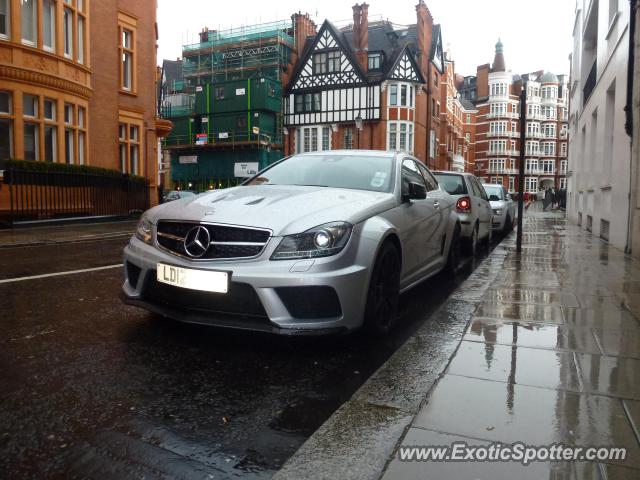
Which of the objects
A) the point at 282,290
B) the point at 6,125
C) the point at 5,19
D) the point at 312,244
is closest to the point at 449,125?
the point at 5,19

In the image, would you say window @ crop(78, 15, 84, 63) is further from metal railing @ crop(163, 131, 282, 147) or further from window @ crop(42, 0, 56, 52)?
metal railing @ crop(163, 131, 282, 147)

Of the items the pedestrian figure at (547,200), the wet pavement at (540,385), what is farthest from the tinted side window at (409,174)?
the pedestrian figure at (547,200)

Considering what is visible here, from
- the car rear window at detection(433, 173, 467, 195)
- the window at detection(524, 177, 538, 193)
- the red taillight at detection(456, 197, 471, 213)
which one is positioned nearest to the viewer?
the red taillight at detection(456, 197, 471, 213)

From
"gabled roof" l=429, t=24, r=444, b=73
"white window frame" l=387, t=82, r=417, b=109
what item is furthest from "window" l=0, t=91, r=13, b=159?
"gabled roof" l=429, t=24, r=444, b=73

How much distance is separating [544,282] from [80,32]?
59.9 ft

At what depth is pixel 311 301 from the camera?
3.49 metres

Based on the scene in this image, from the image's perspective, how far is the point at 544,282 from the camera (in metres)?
6.46

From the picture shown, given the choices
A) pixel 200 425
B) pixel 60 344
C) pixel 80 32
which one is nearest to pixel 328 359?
pixel 200 425

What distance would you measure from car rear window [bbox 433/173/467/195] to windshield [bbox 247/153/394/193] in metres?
4.86

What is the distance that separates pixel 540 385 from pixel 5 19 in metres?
18.1

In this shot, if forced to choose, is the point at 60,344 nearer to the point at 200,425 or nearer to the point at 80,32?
the point at 200,425

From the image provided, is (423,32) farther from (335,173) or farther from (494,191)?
(335,173)

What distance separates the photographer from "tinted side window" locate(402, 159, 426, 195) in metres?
5.03

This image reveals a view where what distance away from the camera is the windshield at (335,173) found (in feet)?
16.4
